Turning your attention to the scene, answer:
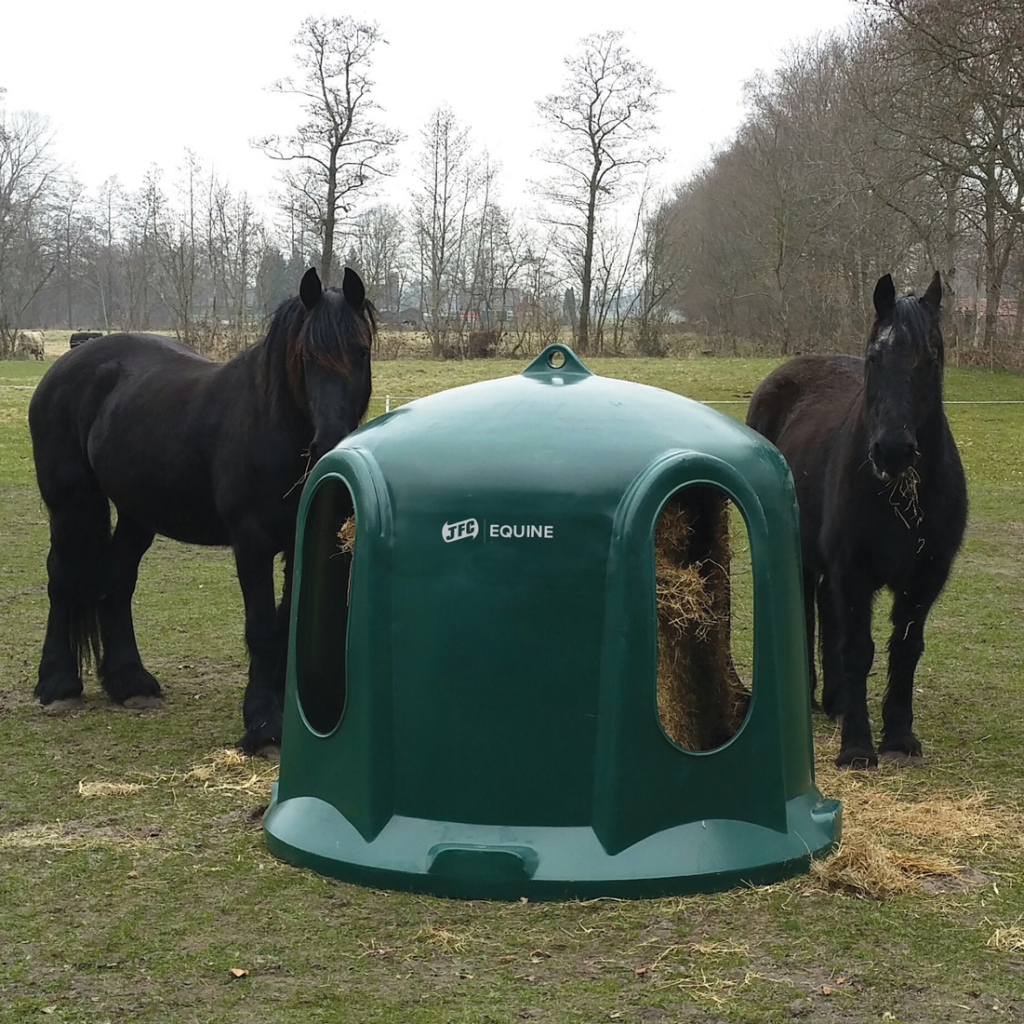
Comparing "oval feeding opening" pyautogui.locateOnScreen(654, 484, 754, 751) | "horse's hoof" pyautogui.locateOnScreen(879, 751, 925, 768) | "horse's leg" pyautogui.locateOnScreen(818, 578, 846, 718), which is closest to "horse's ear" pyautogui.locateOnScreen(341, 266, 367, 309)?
"oval feeding opening" pyautogui.locateOnScreen(654, 484, 754, 751)

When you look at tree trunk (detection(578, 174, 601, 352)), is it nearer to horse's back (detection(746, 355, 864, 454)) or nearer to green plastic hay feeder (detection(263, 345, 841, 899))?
horse's back (detection(746, 355, 864, 454))

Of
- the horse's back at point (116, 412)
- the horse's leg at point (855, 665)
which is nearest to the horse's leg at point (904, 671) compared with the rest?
the horse's leg at point (855, 665)

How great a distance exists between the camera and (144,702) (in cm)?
748

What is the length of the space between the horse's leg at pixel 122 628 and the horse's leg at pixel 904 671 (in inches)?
162

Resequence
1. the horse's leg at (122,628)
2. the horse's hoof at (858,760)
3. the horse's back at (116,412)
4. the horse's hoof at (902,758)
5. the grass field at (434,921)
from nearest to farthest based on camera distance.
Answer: the grass field at (434,921) → the horse's hoof at (858,760) → the horse's hoof at (902,758) → the horse's back at (116,412) → the horse's leg at (122,628)

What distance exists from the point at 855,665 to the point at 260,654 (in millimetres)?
2937

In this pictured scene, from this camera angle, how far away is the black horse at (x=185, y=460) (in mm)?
6203

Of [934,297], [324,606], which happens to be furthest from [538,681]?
[934,297]

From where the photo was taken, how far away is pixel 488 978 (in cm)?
372

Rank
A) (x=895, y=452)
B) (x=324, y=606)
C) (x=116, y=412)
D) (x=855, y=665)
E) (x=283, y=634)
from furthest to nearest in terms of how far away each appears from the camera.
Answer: (x=116, y=412), (x=283, y=634), (x=855, y=665), (x=895, y=452), (x=324, y=606)

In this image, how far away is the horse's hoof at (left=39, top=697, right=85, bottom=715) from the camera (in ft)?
24.1

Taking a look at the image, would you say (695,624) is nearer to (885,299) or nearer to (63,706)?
(885,299)

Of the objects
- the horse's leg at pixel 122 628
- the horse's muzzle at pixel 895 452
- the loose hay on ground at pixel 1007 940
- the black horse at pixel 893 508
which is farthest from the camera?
the horse's leg at pixel 122 628

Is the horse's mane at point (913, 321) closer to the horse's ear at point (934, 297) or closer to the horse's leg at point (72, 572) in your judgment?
the horse's ear at point (934, 297)
